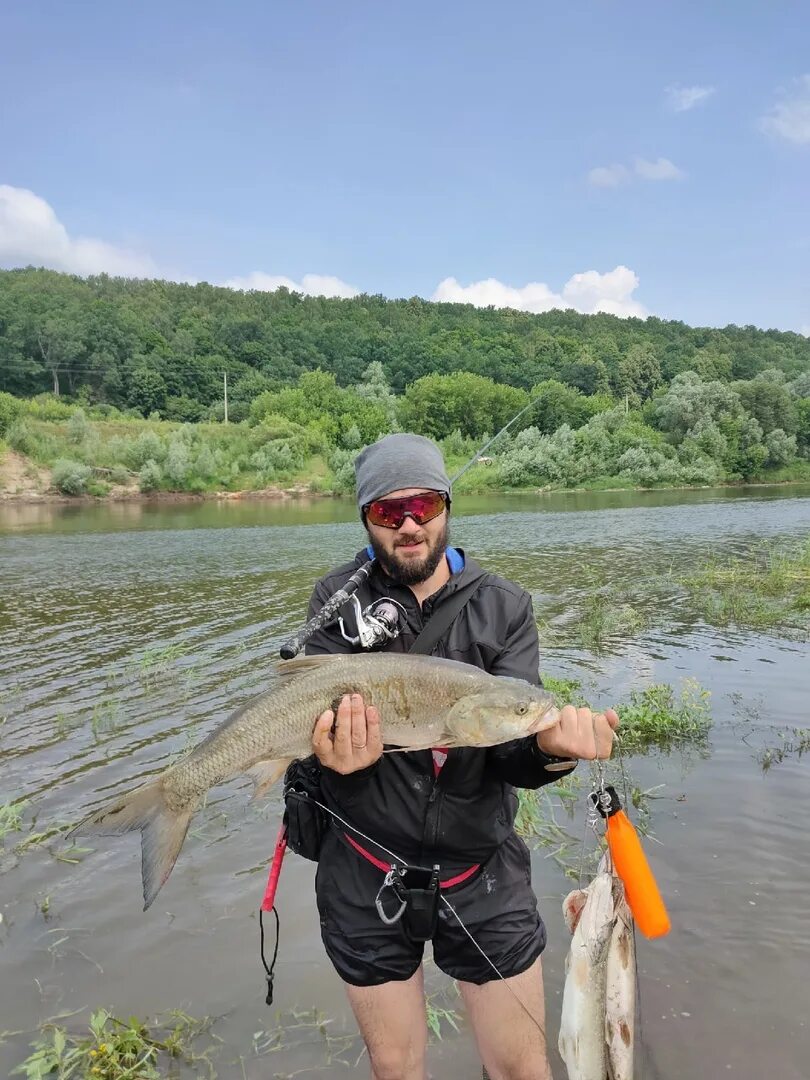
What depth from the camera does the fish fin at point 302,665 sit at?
9.75 ft

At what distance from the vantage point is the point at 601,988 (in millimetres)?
2953

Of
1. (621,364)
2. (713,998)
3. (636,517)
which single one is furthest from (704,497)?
(621,364)

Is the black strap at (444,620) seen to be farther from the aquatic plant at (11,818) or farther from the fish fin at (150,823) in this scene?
the aquatic plant at (11,818)

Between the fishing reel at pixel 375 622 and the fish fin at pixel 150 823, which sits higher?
the fishing reel at pixel 375 622

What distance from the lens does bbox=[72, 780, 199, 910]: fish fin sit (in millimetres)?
2877

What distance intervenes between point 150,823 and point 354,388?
365 ft

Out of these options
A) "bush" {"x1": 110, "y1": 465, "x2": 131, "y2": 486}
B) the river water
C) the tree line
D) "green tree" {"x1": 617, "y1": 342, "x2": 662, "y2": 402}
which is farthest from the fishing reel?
"green tree" {"x1": 617, "y1": 342, "x2": 662, "y2": 402}

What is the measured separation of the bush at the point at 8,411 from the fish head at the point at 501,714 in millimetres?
72406

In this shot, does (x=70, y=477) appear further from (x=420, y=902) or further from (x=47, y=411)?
(x=420, y=902)

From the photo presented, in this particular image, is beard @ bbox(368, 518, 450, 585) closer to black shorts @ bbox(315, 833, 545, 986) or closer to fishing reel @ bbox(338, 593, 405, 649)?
fishing reel @ bbox(338, 593, 405, 649)

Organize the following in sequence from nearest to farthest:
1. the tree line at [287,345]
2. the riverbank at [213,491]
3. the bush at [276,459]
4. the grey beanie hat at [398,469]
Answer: the grey beanie hat at [398,469]
the riverbank at [213,491]
the bush at [276,459]
the tree line at [287,345]

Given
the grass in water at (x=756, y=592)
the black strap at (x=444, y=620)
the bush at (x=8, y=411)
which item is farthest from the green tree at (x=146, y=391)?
the black strap at (x=444, y=620)

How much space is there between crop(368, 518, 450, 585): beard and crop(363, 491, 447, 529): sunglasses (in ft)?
0.27

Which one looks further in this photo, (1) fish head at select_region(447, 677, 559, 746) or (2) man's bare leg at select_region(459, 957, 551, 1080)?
(2) man's bare leg at select_region(459, 957, 551, 1080)
